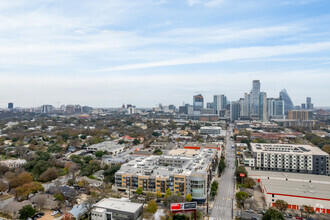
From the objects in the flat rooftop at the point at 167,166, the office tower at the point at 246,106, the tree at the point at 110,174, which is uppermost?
the office tower at the point at 246,106

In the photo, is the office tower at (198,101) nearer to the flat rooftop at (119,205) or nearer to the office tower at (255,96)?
the office tower at (255,96)

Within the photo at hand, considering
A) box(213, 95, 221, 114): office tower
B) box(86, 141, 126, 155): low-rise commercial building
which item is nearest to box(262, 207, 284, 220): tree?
box(86, 141, 126, 155): low-rise commercial building

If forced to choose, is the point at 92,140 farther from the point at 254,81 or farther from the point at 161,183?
the point at 254,81

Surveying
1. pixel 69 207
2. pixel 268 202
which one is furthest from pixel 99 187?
pixel 268 202

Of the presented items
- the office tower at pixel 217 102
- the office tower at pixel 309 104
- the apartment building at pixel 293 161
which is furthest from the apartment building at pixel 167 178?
the office tower at pixel 309 104

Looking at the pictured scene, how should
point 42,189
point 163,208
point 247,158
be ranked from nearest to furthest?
point 163,208
point 42,189
point 247,158

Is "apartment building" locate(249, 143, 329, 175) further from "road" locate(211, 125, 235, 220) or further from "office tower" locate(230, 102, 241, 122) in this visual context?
"office tower" locate(230, 102, 241, 122)
